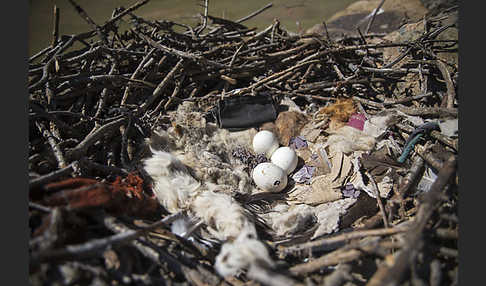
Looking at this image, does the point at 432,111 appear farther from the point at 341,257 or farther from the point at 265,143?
the point at 341,257

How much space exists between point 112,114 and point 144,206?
117 centimetres

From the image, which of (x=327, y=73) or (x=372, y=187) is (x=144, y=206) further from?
(x=327, y=73)

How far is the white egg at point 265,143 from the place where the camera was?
286 centimetres

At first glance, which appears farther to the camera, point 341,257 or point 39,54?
point 39,54

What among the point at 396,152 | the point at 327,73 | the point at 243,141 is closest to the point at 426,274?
the point at 396,152

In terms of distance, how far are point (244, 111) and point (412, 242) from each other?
210cm

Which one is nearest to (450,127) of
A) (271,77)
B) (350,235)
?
(350,235)

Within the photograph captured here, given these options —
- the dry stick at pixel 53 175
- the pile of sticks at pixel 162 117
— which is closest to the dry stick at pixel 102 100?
the pile of sticks at pixel 162 117

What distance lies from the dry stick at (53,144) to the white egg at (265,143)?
165 cm

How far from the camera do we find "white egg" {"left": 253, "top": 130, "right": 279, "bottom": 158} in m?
2.86

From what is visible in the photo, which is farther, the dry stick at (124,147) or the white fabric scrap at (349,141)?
the white fabric scrap at (349,141)

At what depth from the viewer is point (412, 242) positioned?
127cm

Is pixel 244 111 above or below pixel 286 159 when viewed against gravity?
above

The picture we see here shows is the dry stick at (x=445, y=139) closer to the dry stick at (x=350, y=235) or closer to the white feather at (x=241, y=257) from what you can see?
the dry stick at (x=350, y=235)
